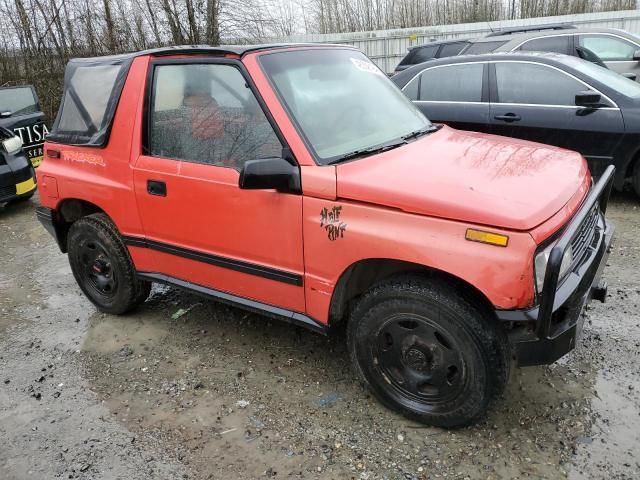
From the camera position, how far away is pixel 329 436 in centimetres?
264

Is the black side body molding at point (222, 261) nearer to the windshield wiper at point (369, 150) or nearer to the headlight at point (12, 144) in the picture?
the windshield wiper at point (369, 150)

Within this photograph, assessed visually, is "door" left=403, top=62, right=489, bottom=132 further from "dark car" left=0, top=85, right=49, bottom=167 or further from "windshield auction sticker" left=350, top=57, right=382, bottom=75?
"dark car" left=0, top=85, right=49, bottom=167

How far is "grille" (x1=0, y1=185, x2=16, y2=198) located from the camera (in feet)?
22.9

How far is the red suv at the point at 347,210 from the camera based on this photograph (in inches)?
88.5

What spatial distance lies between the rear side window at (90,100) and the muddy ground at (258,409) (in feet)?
4.67

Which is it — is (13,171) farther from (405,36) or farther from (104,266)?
(405,36)

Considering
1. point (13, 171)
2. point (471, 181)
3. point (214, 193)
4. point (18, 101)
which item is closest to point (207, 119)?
point (214, 193)

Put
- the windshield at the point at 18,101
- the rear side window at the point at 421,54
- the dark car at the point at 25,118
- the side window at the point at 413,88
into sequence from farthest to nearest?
the rear side window at the point at 421,54 → the windshield at the point at 18,101 → the dark car at the point at 25,118 → the side window at the point at 413,88

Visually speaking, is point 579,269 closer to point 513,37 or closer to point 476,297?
point 476,297

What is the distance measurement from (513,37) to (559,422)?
8039 mm

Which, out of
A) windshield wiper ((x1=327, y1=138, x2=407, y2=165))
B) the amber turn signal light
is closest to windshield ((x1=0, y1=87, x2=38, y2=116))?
windshield wiper ((x1=327, y1=138, x2=407, y2=165))

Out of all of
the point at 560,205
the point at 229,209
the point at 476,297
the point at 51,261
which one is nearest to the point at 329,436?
the point at 476,297

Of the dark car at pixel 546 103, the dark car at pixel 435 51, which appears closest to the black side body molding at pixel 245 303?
the dark car at pixel 546 103

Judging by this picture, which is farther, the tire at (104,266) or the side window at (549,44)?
the side window at (549,44)
